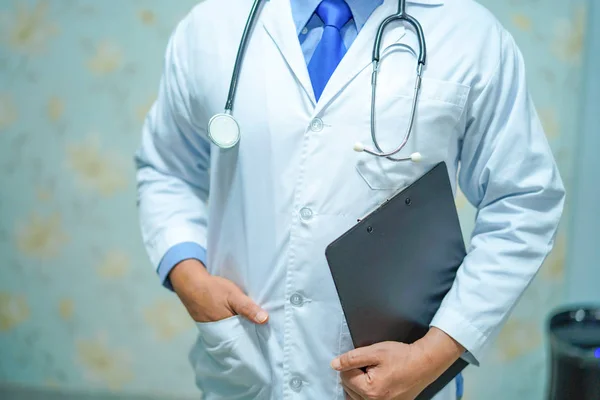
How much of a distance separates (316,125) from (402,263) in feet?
0.74

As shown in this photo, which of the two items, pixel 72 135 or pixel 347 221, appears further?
pixel 72 135

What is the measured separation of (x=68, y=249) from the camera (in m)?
1.93

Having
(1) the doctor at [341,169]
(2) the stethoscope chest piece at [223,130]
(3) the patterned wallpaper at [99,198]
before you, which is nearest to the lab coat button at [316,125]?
(1) the doctor at [341,169]

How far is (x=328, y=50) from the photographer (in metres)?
0.94

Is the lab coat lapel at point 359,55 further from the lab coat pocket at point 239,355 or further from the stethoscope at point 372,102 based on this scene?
the lab coat pocket at point 239,355

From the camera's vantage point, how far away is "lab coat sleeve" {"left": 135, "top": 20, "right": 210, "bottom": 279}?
1.07 m

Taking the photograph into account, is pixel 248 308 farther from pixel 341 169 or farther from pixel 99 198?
pixel 99 198

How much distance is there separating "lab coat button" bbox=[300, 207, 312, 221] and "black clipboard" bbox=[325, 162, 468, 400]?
0.10 metres

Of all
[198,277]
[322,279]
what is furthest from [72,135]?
[322,279]

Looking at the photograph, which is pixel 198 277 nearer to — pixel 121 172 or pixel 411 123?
pixel 411 123

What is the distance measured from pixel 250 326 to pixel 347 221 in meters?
0.23

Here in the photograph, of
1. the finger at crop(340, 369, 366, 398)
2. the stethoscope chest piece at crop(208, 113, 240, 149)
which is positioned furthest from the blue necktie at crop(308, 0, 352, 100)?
the finger at crop(340, 369, 366, 398)

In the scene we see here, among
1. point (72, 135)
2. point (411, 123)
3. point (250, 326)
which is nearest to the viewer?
point (411, 123)

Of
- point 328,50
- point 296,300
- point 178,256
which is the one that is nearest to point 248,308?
point 296,300
